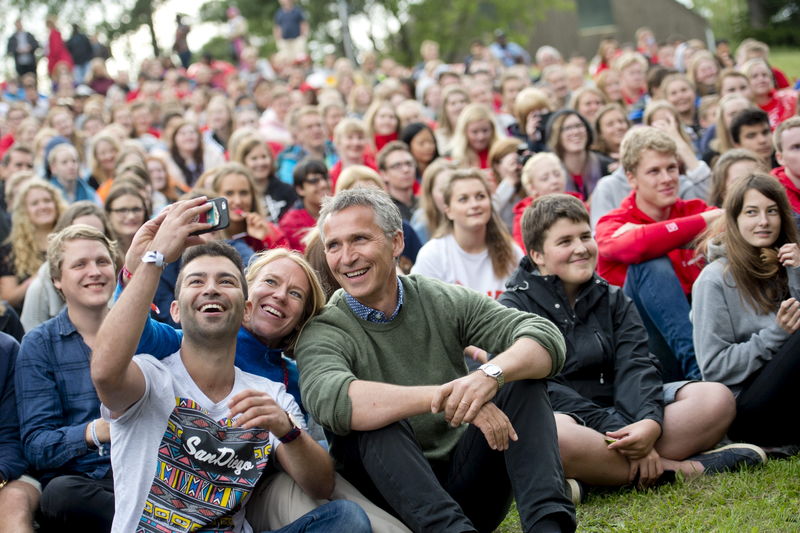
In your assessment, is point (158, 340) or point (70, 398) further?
point (70, 398)

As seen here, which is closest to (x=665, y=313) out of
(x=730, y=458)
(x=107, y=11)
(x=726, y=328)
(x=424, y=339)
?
(x=726, y=328)

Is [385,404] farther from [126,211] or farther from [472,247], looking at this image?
[126,211]

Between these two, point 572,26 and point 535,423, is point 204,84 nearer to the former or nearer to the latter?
point 535,423

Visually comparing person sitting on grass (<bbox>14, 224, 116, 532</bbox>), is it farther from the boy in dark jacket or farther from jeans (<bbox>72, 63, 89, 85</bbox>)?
jeans (<bbox>72, 63, 89, 85</bbox>)

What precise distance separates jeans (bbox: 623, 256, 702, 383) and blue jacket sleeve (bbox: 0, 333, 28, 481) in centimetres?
343

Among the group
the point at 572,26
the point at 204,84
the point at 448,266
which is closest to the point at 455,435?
the point at 448,266

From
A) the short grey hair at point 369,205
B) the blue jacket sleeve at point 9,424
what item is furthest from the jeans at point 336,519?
the blue jacket sleeve at point 9,424

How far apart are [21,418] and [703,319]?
3259 mm

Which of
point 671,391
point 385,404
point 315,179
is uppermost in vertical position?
point 315,179

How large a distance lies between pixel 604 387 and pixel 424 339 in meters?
1.32

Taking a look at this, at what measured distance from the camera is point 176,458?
3.27 metres

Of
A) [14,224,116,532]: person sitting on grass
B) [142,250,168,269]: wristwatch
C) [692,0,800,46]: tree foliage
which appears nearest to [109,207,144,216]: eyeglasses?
[14,224,116,532]: person sitting on grass

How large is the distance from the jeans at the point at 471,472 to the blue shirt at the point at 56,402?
117cm

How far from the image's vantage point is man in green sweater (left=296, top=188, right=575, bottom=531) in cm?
326
